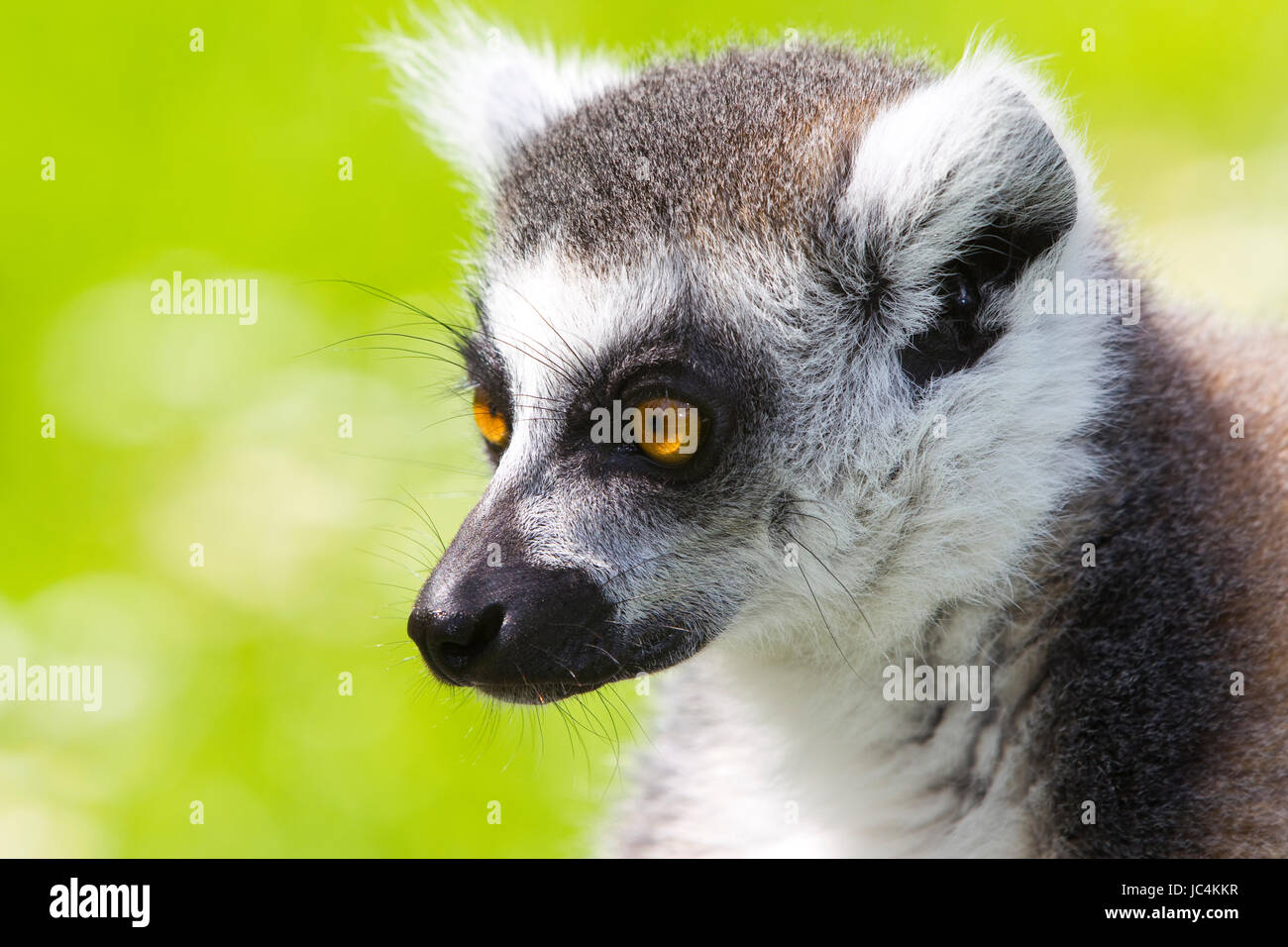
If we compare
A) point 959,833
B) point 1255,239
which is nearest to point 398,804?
point 959,833

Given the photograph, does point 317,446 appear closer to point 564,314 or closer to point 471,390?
point 471,390

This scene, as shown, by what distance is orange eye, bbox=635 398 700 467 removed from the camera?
2852 mm

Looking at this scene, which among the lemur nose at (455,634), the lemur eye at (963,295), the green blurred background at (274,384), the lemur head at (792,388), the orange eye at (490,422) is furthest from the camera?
the green blurred background at (274,384)

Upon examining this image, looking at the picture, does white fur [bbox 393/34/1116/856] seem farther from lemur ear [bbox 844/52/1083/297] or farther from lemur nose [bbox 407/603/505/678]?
lemur nose [bbox 407/603/505/678]

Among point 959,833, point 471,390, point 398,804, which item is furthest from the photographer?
point 398,804

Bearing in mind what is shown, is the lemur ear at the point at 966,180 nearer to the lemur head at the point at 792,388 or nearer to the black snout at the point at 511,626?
the lemur head at the point at 792,388

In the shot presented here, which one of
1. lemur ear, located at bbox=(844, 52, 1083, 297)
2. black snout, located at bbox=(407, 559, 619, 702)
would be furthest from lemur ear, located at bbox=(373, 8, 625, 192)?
black snout, located at bbox=(407, 559, 619, 702)

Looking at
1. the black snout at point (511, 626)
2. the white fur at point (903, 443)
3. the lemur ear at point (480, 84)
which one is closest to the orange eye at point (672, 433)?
the white fur at point (903, 443)

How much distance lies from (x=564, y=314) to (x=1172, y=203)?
5059 mm

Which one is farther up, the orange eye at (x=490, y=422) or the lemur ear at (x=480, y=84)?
the lemur ear at (x=480, y=84)

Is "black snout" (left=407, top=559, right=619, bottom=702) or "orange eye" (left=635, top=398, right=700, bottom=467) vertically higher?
"orange eye" (left=635, top=398, right=700, bottom=467)

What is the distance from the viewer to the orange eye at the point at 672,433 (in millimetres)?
2852

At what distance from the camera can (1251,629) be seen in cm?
297

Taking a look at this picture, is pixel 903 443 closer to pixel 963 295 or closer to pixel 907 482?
pixel 907 482
